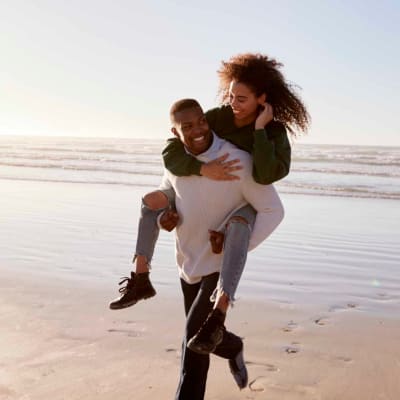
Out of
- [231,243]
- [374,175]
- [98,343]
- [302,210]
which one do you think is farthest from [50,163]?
[231,243]

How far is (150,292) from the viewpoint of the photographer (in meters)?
3.33

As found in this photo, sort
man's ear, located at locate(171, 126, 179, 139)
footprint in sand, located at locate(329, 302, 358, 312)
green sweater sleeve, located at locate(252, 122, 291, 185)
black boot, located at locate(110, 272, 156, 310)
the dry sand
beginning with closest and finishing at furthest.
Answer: green sweater sleeve, located at locate(252, 122, 291, 185)
man's ear, located at locate(171, 126, 179, 139)
black boot, located at locate(110, 272, 156, 310)
the dry sand
footprint in sand, located at locate(329, 302, 358, 312)

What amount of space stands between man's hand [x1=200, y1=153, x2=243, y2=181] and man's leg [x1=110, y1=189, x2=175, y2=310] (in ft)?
1.17

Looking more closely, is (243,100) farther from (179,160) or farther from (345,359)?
(345,359)

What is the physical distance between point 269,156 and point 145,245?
87cm

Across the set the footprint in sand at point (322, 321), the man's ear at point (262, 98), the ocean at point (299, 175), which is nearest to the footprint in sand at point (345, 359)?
the footprint in sand at point (322, 321)

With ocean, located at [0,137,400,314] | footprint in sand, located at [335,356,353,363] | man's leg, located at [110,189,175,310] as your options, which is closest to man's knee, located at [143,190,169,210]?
man's leg, located at [110,189,175,310]

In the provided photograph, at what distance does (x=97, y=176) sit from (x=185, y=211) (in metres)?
17.6

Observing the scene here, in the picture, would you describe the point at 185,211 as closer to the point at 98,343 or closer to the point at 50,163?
the point at 98,343

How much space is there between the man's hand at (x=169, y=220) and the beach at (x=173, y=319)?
1199 mm

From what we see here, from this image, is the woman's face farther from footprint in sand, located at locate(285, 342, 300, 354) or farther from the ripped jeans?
footprint in sand, located at locate(285, 342, 300, 354)

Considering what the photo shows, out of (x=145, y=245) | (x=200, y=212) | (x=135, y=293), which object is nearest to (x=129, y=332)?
(x=135, y=293)

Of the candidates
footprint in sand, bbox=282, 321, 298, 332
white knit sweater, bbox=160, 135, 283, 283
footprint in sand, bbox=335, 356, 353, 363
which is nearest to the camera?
white knit sweater, bbox=160, 135, 283, 283

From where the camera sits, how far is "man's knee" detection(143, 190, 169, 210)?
3270 mm
